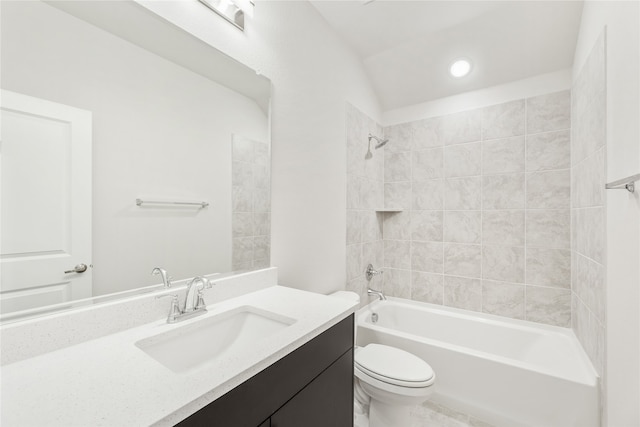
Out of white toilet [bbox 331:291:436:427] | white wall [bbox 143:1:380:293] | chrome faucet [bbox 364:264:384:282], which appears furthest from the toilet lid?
chrome faucet [bbox 364:264:384:282]

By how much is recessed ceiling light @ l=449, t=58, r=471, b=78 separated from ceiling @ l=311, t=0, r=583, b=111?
0.04 metres

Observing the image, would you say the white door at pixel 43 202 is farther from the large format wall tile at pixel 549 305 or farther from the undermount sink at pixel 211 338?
the large format wall tile at pixel 549 305

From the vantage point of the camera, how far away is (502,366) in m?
1.59

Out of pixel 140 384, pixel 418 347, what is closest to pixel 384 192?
pixel 418 347

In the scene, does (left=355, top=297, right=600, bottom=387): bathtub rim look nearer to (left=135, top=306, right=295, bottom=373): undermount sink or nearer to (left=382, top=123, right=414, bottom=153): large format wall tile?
(left=135, top=306, right=295, bottom=373): undermount sink

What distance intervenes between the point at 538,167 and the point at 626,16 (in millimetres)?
1189

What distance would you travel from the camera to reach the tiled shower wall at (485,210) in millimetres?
2002

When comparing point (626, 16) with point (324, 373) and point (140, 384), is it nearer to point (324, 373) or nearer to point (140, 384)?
point (324, 373)

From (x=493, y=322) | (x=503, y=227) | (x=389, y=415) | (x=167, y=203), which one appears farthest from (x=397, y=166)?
(x=167, y=203)

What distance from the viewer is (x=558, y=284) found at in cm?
199

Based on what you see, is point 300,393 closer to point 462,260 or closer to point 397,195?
point 462,260

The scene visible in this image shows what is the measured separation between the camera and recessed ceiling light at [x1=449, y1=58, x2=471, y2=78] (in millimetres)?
2143

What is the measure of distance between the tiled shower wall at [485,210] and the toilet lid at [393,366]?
1.00 meters

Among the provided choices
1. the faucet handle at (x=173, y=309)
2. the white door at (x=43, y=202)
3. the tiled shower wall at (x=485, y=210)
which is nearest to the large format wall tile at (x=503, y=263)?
the tiled shower wall at (x=485, y=210)
